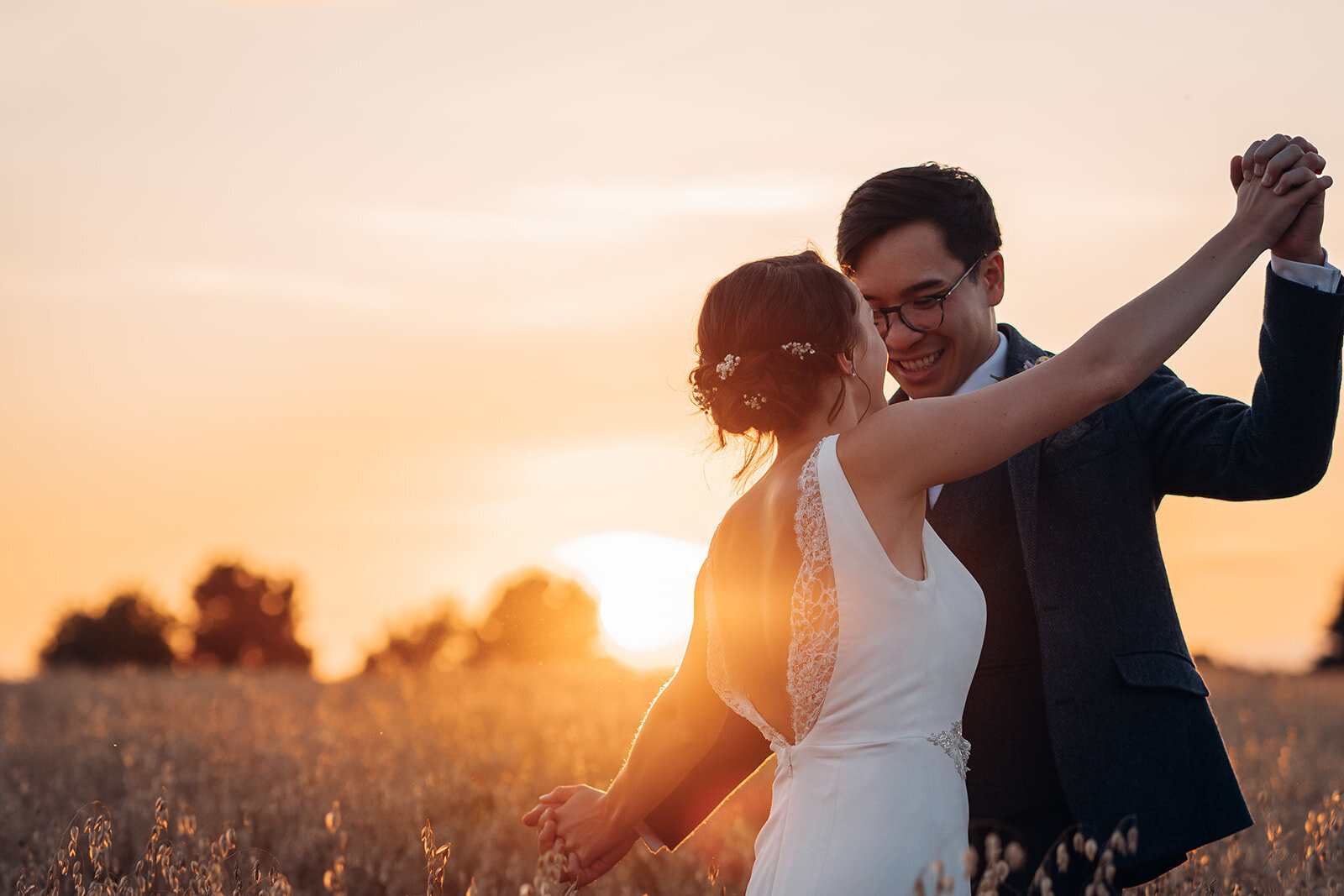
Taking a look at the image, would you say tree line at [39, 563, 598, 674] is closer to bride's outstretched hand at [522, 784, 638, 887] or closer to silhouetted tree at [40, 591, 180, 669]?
silhouetted tree at [40, 591, 180, 669]

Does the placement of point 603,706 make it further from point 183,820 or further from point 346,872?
point 183,820

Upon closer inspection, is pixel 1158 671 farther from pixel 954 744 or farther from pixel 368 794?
pixel 368 794

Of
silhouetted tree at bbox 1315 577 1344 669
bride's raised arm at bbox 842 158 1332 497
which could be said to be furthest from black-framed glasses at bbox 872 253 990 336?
silhouetted tree at bbox 1315 577 1344 669

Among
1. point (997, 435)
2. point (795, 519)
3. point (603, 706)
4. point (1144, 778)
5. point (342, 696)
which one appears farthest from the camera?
point (342, 696)

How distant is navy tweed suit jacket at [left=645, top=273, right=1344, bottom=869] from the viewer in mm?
2979

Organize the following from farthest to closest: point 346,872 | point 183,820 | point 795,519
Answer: point 346,872
point 183,820
point 795,519

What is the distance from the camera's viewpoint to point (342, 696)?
1125 cm

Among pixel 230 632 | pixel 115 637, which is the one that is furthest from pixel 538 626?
pixel 230 632

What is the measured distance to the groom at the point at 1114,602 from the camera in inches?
117

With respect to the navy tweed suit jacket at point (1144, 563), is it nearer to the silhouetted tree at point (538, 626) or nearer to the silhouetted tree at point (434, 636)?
the silhouetted tree at point (538, 626)

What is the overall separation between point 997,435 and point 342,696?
10.1m

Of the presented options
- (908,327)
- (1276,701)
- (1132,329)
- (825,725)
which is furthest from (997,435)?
(1276,701)

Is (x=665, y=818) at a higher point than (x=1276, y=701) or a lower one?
higher

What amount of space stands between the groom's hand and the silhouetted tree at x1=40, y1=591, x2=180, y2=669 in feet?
170
